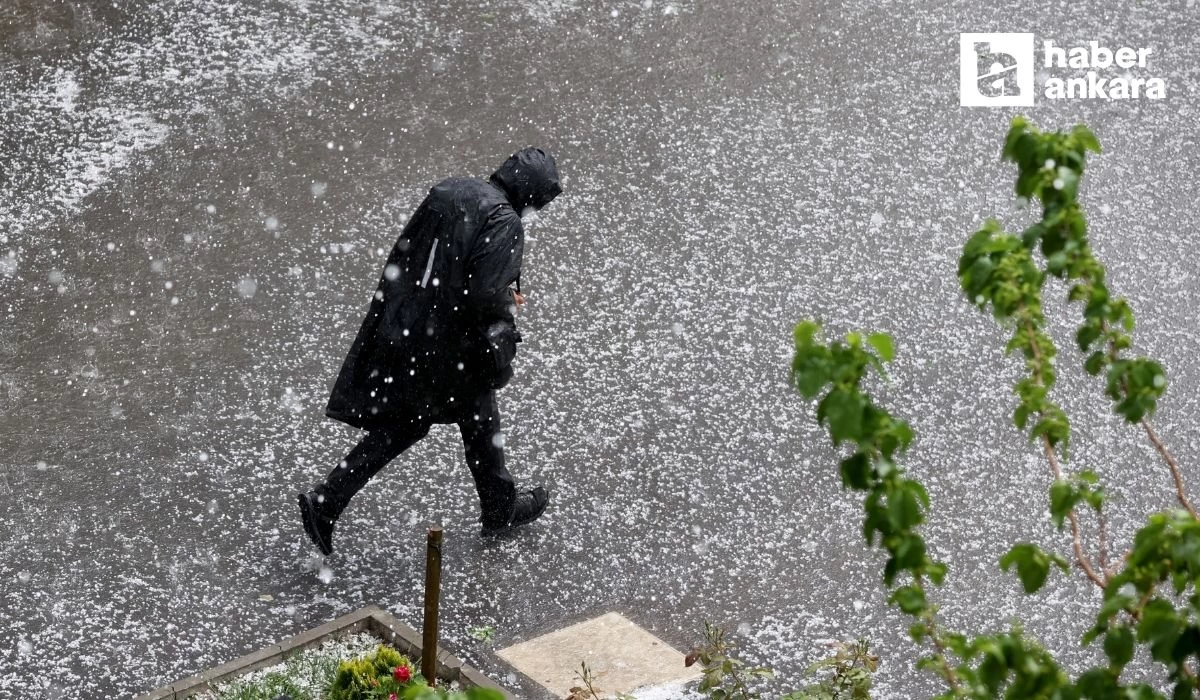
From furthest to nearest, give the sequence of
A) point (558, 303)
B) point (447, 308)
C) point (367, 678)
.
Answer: point (558, 303)
point (447, 308)
point (367, 678)

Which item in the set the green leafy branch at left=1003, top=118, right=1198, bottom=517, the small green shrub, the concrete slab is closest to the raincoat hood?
the concrete slab

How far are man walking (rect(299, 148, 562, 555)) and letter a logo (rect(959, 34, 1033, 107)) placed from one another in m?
4.78

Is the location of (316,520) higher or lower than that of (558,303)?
lower

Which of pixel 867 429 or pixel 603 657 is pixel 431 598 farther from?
pixel 867 429

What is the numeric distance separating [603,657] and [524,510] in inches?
31.9

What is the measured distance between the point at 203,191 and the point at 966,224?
4.13 metres

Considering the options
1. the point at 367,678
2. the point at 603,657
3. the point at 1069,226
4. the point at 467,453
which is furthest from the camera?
the point at 467,453

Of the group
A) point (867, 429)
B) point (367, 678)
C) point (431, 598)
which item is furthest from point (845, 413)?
point (367, 678)

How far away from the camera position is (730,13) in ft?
34.8

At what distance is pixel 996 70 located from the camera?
10.1 metres

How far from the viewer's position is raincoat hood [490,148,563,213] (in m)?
5.81

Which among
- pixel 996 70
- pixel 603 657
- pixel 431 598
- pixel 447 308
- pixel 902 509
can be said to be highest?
pixel 902 509

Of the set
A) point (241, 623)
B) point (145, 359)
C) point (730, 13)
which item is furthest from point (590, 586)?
point (730, 13)

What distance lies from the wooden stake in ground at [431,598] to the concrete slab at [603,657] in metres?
0.97
